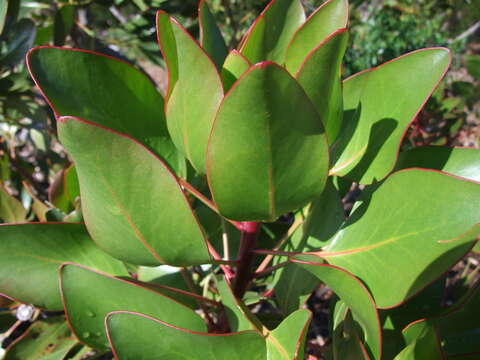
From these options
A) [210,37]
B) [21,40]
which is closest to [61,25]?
[21,40]

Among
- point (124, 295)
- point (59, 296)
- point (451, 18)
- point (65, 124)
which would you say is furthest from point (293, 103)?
point (451, 18)

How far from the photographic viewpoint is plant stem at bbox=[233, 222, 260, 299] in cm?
69

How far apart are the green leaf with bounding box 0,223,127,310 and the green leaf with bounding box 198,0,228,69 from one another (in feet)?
1.10

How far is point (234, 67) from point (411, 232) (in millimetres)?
283

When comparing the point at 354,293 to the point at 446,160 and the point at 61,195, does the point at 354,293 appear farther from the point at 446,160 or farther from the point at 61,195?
the point at 61,195

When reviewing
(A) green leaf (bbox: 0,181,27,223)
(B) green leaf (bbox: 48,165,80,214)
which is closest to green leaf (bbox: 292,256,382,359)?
(B) green leaf (bbox: 48,165,80,214)

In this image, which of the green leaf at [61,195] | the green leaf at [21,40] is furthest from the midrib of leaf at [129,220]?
the green leaf at [21,40]

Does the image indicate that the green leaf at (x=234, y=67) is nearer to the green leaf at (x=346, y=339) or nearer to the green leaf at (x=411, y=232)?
the green leaf at (x=411, y=232)

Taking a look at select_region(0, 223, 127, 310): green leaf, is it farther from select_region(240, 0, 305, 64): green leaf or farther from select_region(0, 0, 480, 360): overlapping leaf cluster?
select_region(240, 0, 305, 64): green leaf

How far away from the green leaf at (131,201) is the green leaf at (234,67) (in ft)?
0.50

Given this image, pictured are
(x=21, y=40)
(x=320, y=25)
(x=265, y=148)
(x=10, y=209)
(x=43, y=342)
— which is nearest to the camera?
(x=265, y=148)

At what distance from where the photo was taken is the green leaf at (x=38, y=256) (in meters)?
0.64

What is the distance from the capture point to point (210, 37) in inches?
25.3

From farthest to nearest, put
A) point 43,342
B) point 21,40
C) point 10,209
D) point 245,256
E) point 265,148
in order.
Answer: point 21,40
point 10,209
point 43,342
point 245,256
point 265,148
